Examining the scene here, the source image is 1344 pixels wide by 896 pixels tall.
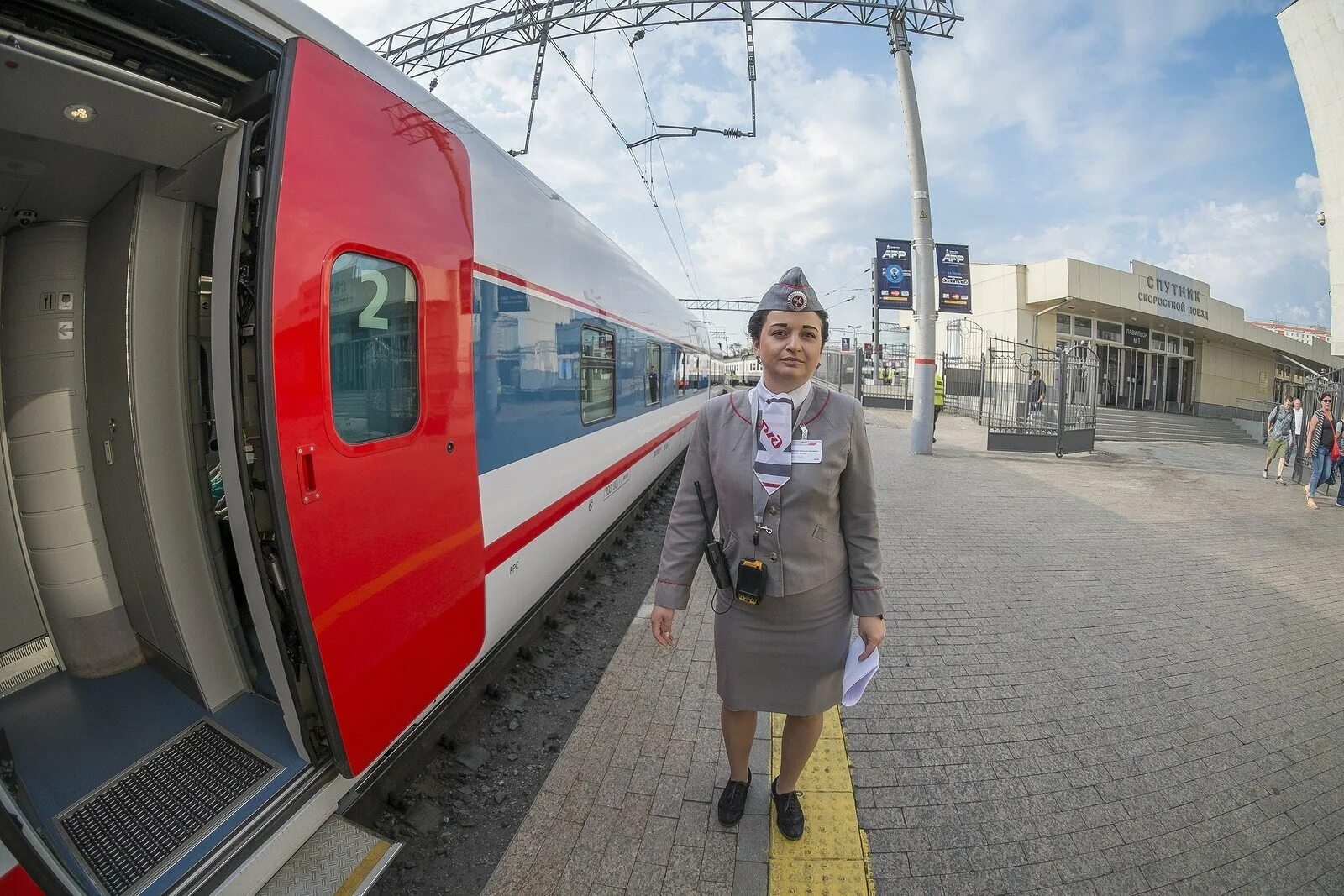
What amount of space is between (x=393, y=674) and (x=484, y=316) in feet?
5.98

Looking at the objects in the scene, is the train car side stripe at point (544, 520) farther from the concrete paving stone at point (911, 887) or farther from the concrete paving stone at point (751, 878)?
the concrete paving stone at point (911, 887)

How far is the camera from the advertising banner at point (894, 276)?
1742 cm

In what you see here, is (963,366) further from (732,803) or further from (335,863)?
(335,863)

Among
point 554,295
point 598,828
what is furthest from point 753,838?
point 554,295

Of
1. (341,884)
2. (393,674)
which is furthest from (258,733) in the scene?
(341,884)

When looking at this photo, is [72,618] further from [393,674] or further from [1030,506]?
[1030,506]

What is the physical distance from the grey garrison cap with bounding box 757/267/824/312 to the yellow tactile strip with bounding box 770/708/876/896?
2.11 meters

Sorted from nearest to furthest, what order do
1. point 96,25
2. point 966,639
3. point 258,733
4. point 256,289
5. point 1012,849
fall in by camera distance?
point 96,25
point 256,289
point 1012,849
point 258,733
point 966,639

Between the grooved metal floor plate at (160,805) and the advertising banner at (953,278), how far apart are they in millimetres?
17784

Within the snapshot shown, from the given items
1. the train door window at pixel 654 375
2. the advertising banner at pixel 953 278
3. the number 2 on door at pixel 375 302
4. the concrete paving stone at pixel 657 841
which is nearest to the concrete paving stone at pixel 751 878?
the concrete paving stone at pixel 657 841

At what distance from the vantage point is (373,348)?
231 centimetres

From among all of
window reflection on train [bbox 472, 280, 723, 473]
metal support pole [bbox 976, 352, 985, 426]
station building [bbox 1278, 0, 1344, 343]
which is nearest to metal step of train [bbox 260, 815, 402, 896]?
window reflection on train [bbox 472, 280, 723, 473]

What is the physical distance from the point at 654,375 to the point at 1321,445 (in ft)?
33.5

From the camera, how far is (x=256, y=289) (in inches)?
72.5
